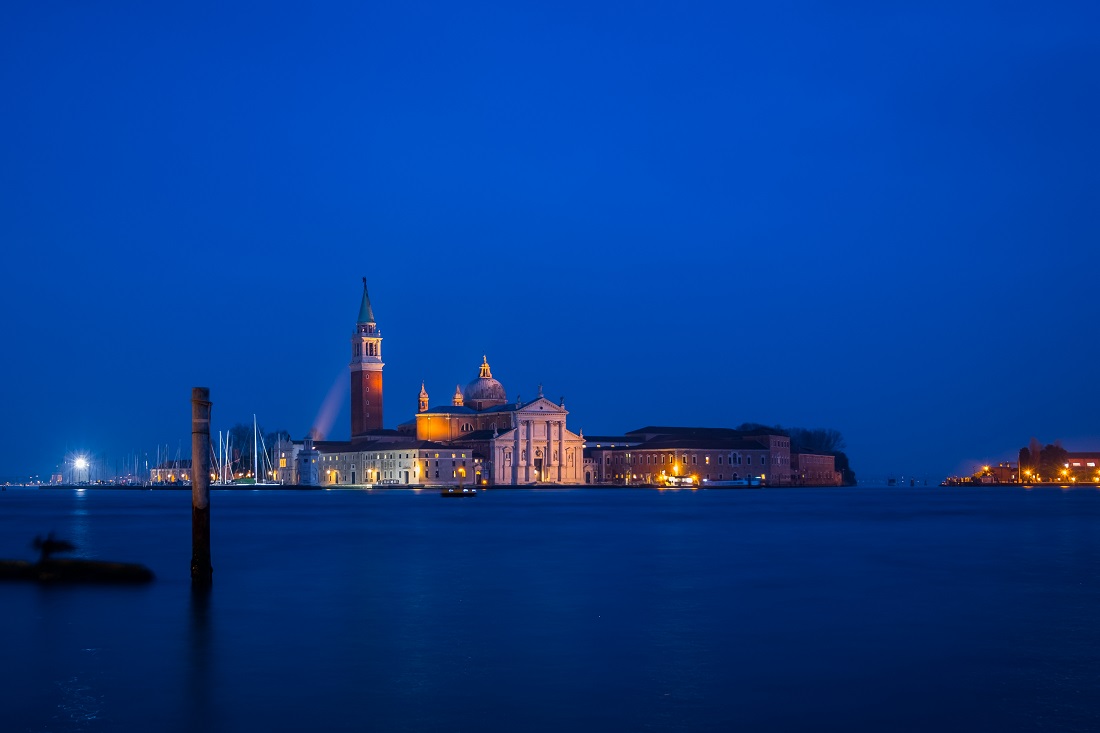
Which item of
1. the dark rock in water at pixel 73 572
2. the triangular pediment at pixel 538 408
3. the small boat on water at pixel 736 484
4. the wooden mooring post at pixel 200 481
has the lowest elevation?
the small boat on water at pixel 736 484

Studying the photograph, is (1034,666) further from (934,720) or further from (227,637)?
(227,637)

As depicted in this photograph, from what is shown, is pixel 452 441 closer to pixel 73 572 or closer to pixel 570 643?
pixel 73 572

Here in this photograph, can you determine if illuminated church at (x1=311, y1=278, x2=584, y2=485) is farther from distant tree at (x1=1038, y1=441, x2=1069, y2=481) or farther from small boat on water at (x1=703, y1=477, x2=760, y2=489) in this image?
distant tree at (x1=1038, y1=441, x2=1069, y2=481)

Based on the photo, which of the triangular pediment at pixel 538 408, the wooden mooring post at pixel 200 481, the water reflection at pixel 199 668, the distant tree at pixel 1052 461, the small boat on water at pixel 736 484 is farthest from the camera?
the distant tree at pixel 1052 461

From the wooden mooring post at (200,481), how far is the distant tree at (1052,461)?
5849 inches

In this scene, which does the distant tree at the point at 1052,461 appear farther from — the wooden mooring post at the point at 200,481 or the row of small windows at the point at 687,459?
the wooden mooring post at the point at 200,481

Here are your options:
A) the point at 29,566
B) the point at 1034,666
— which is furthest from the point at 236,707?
the point at 29,566

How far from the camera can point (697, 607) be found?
18.9 meters

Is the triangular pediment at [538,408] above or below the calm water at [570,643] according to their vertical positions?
above

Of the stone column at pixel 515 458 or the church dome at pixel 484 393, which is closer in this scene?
the stone column at pixel 515 458

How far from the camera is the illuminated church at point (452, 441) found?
12425 cm

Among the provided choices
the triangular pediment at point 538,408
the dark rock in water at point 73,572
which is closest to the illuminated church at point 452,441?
the triangular pediment at point 538,408

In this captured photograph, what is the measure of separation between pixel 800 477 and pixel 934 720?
13565 centimetres

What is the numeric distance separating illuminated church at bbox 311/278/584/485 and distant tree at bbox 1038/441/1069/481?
6033 cm
